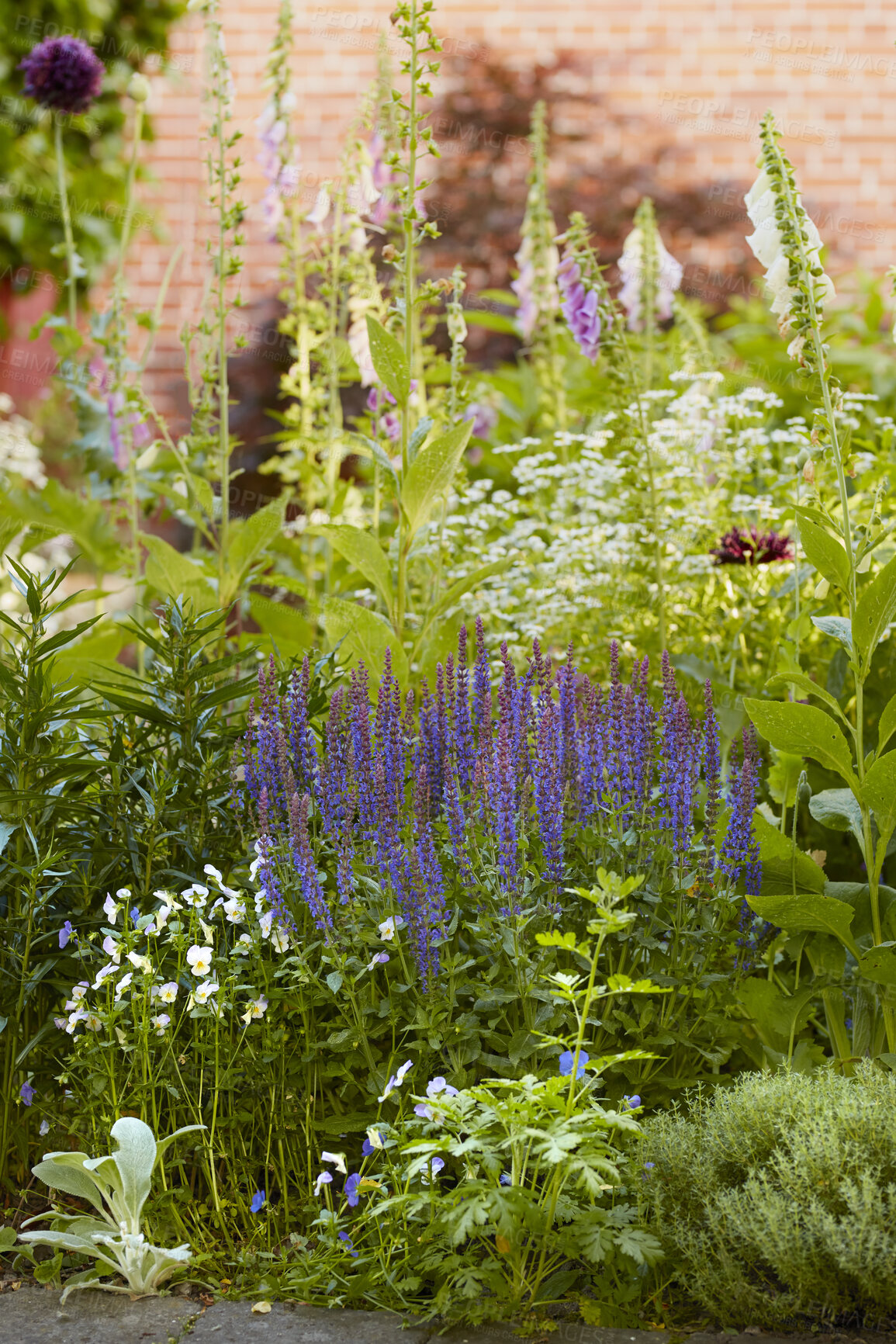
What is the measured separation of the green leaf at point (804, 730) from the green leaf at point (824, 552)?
280 mm

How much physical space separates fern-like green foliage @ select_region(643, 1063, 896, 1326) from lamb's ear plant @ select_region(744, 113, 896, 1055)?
1.04 feet

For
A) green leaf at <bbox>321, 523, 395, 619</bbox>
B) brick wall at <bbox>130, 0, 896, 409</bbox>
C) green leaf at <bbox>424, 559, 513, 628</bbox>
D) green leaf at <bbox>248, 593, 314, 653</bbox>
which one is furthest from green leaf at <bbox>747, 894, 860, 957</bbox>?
brick wall at <bbox>130, 0, 896, 409</bbox>

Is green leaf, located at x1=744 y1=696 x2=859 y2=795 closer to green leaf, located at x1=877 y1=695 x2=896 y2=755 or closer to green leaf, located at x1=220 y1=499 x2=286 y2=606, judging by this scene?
green leaf, located at x1=877 y1=695 x2=896 y2=755

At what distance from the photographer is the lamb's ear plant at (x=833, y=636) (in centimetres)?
210

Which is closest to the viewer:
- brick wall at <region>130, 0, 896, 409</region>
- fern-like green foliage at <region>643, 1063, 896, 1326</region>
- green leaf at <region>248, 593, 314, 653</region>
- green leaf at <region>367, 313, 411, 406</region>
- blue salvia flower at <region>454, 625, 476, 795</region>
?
fern-like green foliage at <region>643, 1063, 896, 1326</region>

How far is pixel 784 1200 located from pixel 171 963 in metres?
1.14

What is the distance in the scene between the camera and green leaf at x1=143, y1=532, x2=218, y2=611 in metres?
3.34

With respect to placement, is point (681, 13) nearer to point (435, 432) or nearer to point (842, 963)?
point (435, 432)

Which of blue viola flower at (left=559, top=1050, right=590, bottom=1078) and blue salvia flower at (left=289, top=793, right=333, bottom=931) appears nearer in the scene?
blue viola flower at (left=559, top=1050, right=590, bottom=1078)

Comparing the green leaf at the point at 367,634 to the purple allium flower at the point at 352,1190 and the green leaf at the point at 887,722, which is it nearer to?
the green leaf at the point at 887,722

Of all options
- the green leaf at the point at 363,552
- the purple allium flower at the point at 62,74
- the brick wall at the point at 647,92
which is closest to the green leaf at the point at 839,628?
the green leaf at the point at 363,552

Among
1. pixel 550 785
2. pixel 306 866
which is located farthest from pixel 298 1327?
pixel 550 785

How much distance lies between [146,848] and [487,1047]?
74 centimetres

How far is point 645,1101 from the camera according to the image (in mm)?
2178
